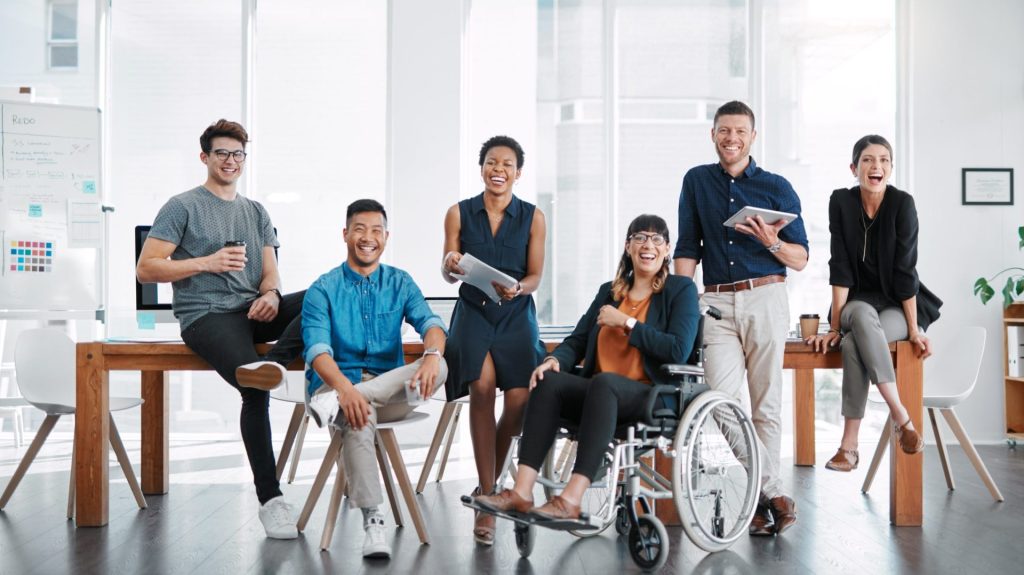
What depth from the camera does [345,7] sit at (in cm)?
615

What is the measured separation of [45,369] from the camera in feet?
12.6

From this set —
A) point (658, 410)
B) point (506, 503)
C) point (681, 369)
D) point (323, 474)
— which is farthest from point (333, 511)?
point (681, 369)

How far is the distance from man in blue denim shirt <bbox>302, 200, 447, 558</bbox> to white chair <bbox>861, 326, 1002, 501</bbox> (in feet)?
6.60

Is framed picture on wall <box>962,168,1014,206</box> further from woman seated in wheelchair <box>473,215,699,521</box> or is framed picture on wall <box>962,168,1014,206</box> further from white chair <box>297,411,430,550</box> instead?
white chair <box>297,411,430,550</box>

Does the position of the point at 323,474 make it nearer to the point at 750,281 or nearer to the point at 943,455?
the point at 750,281

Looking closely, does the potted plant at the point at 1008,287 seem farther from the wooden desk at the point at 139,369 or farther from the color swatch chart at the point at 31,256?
the color swatch chart at the point at 31,256

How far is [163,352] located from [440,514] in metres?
1.18

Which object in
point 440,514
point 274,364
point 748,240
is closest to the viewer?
point 274,364

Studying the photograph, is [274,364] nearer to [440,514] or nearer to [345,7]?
[440,514]

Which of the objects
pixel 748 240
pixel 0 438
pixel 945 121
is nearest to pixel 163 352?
pixel 748 240

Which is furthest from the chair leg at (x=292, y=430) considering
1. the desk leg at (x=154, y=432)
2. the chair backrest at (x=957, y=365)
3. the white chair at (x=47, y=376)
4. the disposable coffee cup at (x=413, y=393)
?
the chair backrest at (x=957, y=365)

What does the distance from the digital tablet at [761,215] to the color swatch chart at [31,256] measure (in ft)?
13.3

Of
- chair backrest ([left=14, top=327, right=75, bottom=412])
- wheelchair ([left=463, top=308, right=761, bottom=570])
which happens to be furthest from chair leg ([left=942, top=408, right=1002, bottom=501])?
chair backrest ([left=14, top=327, right=75, bottom=412])

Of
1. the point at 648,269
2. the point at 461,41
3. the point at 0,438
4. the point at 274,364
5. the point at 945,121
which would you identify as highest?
the point at 461,41
